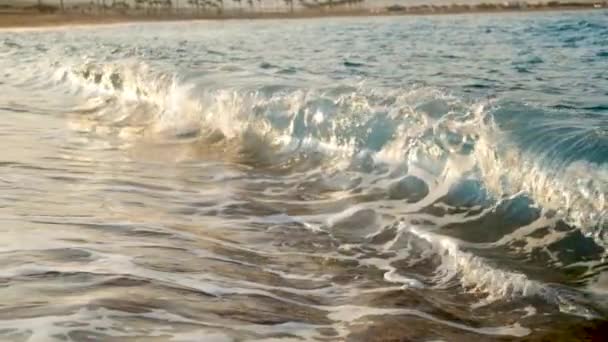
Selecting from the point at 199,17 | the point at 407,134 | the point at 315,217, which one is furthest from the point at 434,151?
the point at 199,17

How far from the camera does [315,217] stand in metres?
6.46

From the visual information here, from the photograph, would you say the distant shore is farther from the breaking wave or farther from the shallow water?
the shallow water

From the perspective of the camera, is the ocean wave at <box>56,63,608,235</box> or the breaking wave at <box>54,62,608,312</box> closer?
the breaking wave at <box>54,62,608,312</box>

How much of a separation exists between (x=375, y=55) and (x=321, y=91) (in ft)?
30.3

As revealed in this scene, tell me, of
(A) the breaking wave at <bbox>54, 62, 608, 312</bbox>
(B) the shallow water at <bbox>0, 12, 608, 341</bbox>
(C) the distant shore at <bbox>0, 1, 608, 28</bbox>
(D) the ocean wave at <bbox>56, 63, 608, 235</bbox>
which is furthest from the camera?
(C) the distant shore at <bbox>0, 1, 608, 28</bbox>

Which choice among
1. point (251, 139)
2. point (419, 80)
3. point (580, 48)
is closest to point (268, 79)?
point (419, 80)

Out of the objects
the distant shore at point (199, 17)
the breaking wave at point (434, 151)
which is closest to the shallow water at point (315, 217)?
the breaking wave at point (434, 151)

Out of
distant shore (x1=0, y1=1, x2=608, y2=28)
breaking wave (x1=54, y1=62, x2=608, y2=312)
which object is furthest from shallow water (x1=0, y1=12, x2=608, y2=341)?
distant shore (x1=0, y1=1, x2=608, y2=28)

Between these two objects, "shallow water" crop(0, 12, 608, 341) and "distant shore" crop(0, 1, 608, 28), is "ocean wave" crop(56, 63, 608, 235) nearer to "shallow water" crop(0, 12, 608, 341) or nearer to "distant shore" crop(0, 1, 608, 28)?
"shallow water" crop(0, 12, 608, 341)

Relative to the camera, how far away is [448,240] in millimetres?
5629

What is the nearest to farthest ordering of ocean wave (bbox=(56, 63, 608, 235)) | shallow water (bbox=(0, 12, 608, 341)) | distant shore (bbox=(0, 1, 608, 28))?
shallow water (bbox=(0, 12, 608, 341)), ocean wave (bbox=(56, 63, 608, 235)), distant shore (bbox=(0, 1, 608, 28))

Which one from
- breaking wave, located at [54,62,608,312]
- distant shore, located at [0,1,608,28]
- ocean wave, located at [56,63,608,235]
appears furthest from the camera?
distant shore, located at [0,1,608,28]

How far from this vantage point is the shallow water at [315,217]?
4.09m

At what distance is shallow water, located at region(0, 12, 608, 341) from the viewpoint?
161 inches
